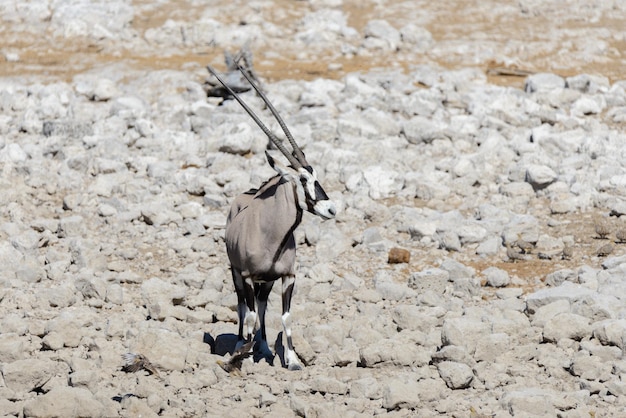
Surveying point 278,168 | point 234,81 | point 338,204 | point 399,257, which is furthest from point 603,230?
point 234,81

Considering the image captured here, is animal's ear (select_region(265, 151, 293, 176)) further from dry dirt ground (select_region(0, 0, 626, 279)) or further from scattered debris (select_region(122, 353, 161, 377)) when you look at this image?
dry dirt ground (select_region(0, 0, 626, 279))

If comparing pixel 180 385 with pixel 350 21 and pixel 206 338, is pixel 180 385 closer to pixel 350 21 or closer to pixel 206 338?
pixel 206 338

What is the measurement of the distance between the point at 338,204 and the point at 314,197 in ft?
17.7

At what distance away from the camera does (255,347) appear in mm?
9430

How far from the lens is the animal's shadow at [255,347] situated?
9.38 metres

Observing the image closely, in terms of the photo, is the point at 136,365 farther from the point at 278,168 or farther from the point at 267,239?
the point at 278,168

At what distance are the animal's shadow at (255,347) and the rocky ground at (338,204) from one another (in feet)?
0.23

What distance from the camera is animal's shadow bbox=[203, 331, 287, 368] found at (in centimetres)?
938

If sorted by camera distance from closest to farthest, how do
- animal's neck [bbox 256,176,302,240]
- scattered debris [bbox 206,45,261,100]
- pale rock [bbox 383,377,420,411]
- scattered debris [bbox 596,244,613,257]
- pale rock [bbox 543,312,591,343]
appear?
pale rock [bbox 383,377,420,411]
animal's neck [bbox 256,176,302,240]
pale rock [bbox 543,312,591,343]
scattered debris [bbox 596,244,613,257]
scattered debris [bbox 206,45,261,100]

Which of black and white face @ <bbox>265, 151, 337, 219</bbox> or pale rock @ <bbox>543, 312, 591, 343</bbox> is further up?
black and white face @ <bbox>265, 151, 337, 219</bbox>

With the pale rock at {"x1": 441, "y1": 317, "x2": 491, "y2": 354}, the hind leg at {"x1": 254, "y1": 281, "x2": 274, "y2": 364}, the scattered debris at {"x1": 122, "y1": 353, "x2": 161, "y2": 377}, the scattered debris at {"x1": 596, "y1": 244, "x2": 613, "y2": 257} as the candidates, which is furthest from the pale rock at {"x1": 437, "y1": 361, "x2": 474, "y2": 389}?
the scattered debris at {"x1": 596, "y1": 244, "x2": 613, "y2": 257}

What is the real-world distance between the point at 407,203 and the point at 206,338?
527 centimetres

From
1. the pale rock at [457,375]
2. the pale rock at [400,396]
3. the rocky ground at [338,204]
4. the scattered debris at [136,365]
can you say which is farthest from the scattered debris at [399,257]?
the scattered debris at [136,365]

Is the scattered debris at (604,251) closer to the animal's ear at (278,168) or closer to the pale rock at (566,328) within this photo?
the pale rock at (566,328)
